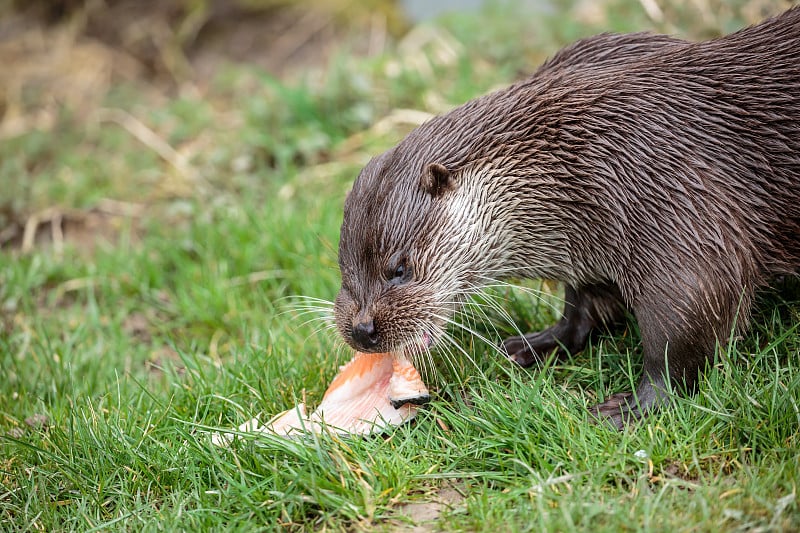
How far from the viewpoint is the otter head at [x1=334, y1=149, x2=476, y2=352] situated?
2.70 metres

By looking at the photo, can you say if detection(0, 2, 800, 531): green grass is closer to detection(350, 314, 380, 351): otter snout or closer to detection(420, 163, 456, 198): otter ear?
detection(350, 314, 380, 351): otter snout

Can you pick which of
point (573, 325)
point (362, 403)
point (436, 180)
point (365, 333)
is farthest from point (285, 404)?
point (573, 325)

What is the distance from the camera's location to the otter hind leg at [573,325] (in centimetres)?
297

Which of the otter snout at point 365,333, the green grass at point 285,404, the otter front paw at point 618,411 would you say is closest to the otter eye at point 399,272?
the otter snout at point 365,333

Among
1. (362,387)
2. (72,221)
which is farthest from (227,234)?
(362,387)

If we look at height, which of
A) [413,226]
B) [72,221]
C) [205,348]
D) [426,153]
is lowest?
[205,348]

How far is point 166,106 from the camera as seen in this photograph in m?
6.27

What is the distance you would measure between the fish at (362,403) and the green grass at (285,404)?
0.06 metres

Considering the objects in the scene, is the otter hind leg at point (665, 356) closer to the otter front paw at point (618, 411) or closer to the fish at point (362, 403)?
the otter front paw at point (618, 411)

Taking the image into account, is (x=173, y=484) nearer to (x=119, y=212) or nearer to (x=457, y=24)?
(x=119, y=212)

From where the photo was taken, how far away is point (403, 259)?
8.88 ft

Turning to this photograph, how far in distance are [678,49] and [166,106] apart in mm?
4252

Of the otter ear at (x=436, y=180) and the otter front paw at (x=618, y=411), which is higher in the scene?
the otter ear at (x=436, y=180)

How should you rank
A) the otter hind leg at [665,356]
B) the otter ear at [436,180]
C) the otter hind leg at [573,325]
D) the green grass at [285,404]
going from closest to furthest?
the green grass at [285,404], the otter hind leg at [665,356], the otter ear at [436,180], the otter hind leg at [573,325]
